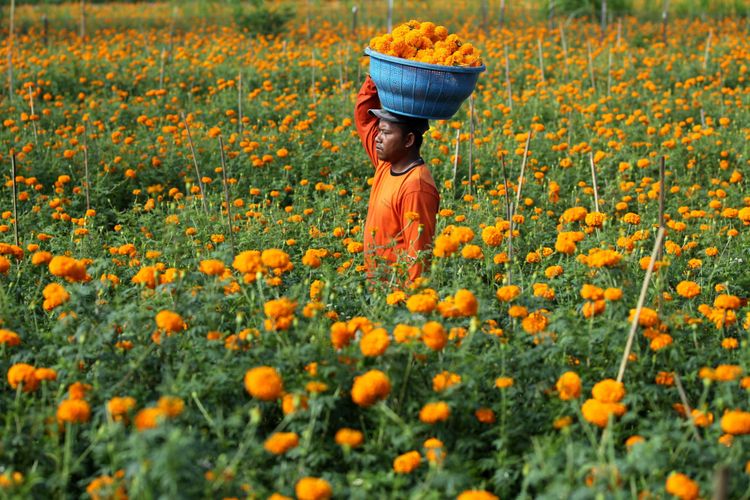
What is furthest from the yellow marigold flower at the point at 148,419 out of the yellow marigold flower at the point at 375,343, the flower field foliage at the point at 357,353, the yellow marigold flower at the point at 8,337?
the yellow marigold flower at the point at 8,337

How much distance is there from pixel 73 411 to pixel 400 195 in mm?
1981

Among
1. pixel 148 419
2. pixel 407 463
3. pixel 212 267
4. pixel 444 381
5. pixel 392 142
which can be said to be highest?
pixel 392 142

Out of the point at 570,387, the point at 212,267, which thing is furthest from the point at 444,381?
the point at 212,267

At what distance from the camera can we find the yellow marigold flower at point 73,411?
7.78ft

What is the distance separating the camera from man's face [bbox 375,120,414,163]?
4004mm

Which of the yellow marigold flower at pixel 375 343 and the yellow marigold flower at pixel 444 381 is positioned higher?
the yellow marigold flower at pixel 375 343

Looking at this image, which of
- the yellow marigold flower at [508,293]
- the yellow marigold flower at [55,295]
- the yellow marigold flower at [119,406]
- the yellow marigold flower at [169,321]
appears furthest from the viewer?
the yellow marigold flower at [508,293]

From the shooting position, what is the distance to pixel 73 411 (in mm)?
2379

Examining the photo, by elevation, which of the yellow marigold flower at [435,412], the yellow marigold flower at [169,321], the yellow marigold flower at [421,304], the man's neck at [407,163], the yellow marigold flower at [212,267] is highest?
the man's neck at [407,163]

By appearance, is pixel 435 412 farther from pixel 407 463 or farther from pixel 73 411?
pixel 73 411

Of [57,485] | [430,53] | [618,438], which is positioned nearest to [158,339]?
[57,485]

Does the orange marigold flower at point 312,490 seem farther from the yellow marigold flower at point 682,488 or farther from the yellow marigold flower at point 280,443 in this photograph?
the yellow marigold flower at point 682,488

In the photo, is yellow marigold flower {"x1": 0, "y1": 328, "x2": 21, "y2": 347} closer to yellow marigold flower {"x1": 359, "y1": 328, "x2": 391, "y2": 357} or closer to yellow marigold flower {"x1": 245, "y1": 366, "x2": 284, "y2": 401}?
yellow marigold flower {"x1": 245, "y1": 366, "x2": 284, "y2": 401}

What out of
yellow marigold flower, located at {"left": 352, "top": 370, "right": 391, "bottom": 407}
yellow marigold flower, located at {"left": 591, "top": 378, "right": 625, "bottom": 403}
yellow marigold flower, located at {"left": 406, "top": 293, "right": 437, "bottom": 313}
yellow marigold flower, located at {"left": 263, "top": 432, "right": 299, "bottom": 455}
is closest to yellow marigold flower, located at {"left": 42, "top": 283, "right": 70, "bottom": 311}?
yellow marigold flower, located at {"left": 263, "top": 432, "right": 299, "bottom": 455}
